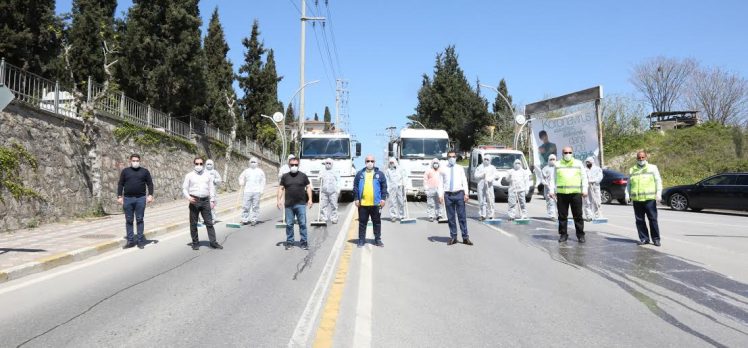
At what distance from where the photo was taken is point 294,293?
6.25 m

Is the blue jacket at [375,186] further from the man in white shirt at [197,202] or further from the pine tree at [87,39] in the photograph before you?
the pine tree at [87,39]

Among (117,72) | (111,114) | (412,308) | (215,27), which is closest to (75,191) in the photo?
(111,114)

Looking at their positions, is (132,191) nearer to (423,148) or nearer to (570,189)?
(570,189)

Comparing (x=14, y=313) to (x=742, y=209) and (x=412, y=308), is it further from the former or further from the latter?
(x=742, y=209)

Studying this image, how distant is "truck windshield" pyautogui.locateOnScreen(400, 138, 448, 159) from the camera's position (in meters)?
23.3

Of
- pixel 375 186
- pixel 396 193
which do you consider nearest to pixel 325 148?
pixel 396 193

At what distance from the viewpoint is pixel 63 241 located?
10359mm

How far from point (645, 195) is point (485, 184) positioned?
18.3ft

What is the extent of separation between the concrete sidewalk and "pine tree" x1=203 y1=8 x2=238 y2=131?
19.2 m

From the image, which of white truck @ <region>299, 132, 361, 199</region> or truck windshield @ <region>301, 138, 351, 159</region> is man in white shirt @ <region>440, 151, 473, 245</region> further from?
truck windshield @ <region>301, 138, 351, 159</region>

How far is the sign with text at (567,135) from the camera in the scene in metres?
13.7

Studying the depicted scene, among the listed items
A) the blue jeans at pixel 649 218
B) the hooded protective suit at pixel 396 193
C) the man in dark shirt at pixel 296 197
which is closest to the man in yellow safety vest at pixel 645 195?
the blue jeans at pixel 649 218

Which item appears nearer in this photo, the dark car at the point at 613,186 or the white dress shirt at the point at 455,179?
the white dress shirt at the point at 455,179

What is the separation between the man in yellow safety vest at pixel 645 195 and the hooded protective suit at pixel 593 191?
4.27 m
